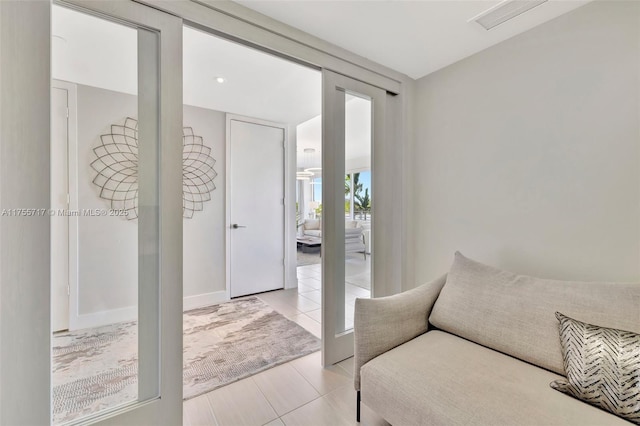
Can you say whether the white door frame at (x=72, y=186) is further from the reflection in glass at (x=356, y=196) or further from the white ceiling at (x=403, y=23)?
the reflection in glass at (x=356, y=196)

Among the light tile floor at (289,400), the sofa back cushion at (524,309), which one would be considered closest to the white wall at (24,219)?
the light tile floor at (289,400)

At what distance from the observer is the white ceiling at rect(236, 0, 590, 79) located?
5.16ft

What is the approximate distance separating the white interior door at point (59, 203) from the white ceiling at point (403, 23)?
45.5 inches

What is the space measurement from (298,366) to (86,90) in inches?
87.5

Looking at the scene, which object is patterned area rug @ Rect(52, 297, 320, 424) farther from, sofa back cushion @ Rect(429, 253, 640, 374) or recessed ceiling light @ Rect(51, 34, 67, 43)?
recessed ceiling light @ Rect(51, 34, 67, 43)

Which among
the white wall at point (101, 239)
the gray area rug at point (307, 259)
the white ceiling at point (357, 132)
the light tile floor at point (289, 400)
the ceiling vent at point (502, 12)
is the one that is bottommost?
the light tile floor at point (289, 400)

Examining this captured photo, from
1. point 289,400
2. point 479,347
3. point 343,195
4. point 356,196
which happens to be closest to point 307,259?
point 356,196

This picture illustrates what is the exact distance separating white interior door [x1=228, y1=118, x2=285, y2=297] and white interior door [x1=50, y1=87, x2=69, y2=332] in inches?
84.0

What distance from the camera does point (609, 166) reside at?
150cm

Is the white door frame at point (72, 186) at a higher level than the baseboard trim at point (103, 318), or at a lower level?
higher

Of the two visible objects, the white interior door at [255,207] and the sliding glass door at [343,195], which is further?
the white interior door at [255,207]

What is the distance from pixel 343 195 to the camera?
6.93ft

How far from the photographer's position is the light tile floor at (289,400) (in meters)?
Result: 1.48

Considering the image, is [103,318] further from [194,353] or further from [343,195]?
[343,195]
